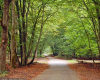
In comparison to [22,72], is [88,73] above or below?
below

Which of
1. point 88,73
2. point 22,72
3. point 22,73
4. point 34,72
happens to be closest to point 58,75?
point 34,72

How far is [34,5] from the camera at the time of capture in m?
16.6

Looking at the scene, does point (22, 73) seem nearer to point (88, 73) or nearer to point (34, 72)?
point (34, 72)

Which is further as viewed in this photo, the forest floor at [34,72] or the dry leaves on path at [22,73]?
the forest floor at [34,72]

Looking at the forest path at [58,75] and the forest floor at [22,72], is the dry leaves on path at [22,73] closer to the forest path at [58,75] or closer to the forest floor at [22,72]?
the forest floor at [22,72]

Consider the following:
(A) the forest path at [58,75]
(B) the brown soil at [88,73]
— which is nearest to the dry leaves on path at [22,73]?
(A) the forest path at [58,75]

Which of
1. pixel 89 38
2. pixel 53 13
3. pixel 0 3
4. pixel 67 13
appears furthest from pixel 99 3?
pixel 0 3

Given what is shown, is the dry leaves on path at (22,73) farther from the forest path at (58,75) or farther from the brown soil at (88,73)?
the brown soil at (88,73)

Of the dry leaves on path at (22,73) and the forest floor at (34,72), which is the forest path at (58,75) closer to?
the forest floor at (34,72)

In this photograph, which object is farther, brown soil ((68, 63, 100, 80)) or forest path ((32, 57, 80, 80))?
brown soil ((68, 63, 100, 80))

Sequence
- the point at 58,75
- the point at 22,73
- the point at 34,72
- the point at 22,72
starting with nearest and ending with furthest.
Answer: the point at 58,75, the point at 22,73, the point at 22,72, the point at 34,72

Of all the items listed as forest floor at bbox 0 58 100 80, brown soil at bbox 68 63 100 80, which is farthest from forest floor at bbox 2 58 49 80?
brown soil at bbox 68 63 100 80

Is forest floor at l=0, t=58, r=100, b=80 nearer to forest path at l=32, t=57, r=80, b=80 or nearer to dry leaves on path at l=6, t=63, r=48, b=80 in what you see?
dry leaves on path at l=6, t=63, r=48, b=80

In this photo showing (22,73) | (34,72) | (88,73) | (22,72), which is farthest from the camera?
(34,72)
